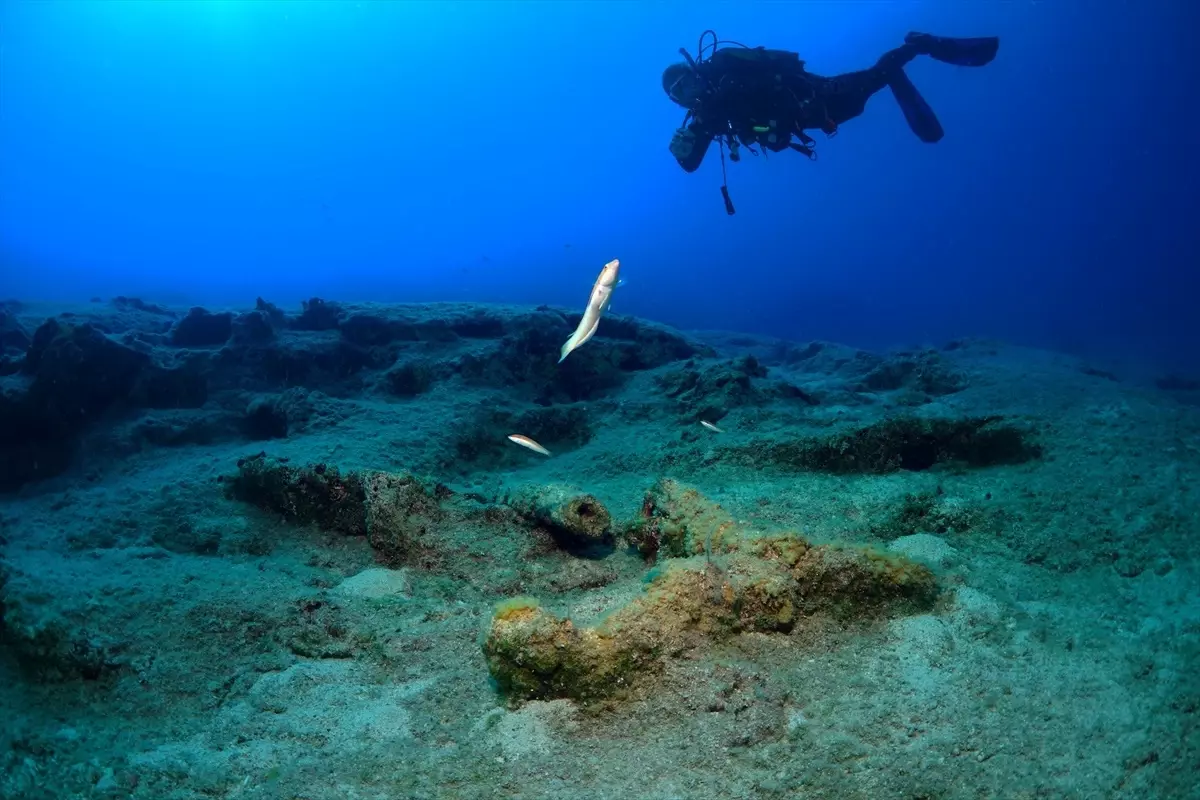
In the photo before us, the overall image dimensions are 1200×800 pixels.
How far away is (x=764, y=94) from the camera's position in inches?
400

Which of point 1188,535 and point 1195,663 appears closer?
point 1195,663

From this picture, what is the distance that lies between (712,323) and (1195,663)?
1756 inches

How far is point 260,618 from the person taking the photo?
130 inches

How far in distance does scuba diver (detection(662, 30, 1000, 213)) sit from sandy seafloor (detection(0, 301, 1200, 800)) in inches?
237

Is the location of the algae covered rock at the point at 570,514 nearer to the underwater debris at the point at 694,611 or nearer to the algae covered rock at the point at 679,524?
the algae covered rock at the point at 679,524

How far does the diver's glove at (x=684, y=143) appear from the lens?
10469 mm

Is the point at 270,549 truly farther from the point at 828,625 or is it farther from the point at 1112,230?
the point at 1112,230

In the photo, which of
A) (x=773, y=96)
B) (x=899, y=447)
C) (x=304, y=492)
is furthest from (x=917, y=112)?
(x=304, y=492)

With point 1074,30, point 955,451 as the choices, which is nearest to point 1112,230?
point 1074,30

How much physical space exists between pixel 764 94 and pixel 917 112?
14.0 feet

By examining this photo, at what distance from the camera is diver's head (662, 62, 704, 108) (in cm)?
1024

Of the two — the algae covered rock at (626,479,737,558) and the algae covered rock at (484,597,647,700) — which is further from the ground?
the algae covered rock at (626,479,737,558)

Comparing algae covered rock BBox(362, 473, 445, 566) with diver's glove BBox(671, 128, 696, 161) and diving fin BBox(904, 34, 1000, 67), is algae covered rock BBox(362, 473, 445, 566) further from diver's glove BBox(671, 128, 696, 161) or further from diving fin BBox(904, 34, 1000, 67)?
diving fin BBox(904, 34, 1000, 67)

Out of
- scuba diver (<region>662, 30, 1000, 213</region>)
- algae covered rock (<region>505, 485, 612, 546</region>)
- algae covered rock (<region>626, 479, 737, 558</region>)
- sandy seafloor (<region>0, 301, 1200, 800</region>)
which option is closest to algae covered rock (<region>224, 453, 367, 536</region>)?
sandy seafloor (<region>0, 301, 1200, 800</region>)
